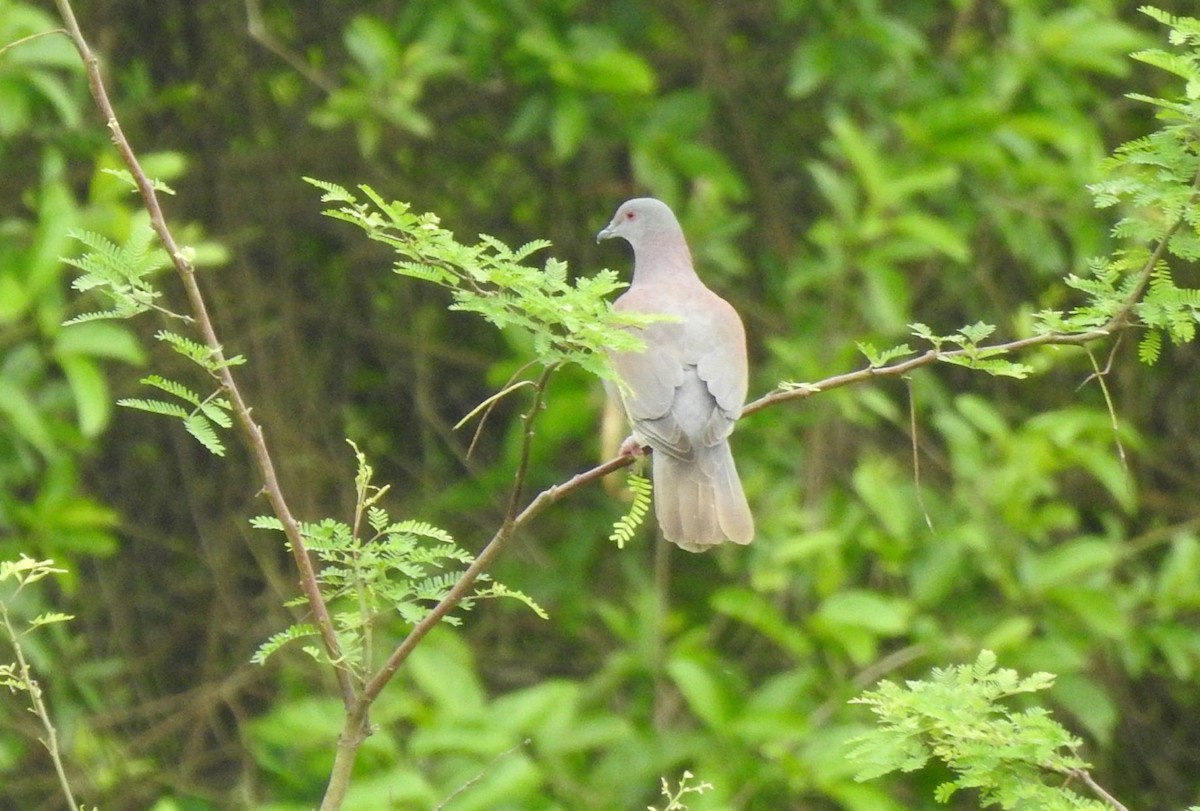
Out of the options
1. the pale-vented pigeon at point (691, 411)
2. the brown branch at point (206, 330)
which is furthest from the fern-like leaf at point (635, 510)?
the pale-vented pigeon at point (691, 411)

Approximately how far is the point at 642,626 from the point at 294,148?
233 centimetres

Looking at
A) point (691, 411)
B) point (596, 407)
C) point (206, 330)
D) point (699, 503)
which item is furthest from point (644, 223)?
point (206, 330)

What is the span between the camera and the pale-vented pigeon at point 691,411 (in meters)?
3.79

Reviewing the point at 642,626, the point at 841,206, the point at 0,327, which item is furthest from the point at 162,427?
the point at 841,206

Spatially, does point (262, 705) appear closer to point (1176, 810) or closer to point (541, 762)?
point (541, 762)

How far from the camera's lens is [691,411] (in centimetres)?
399

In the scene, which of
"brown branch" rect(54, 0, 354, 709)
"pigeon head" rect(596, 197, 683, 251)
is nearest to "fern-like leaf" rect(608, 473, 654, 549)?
"brown branch" rect(54, 0, 354, 709)

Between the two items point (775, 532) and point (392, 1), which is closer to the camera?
point (775, 532)

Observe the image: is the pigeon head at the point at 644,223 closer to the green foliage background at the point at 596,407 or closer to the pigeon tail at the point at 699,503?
the green foliage background at the point at 596,407

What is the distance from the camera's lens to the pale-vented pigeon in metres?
3.79

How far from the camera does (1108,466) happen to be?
5.68m

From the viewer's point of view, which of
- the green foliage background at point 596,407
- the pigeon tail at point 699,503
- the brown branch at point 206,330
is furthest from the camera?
the green foliage background at point 596,407

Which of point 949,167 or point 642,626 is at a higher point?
point 949,167

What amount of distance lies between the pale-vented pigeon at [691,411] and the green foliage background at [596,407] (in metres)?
1.21
